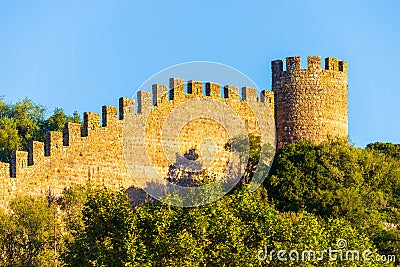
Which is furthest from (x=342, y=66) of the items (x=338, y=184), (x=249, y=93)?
(x=338, y=184)

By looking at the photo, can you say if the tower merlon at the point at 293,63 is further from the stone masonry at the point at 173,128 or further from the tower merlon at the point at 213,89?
the tower merlon at the point at 213,89

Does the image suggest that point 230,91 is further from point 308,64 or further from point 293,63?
point 308,64

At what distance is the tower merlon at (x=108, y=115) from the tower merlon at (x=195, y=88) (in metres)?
4.02

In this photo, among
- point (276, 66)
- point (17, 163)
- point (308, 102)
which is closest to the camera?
point (17, 163)

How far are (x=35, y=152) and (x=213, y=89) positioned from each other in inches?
358

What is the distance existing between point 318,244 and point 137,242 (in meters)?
5.49

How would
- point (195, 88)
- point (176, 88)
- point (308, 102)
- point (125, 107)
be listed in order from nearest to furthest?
point (125, 107) → point (176, 88) → point (195, 88) → point (308, 102)

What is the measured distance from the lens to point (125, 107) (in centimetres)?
4544

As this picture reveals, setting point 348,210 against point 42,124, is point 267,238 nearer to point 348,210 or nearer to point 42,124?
point 348,210

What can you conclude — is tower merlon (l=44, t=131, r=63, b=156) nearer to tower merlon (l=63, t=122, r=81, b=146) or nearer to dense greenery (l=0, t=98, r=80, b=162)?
tower merlon (l=63, t=122, r=81, b=146)

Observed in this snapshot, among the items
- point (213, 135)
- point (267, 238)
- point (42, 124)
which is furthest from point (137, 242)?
point (42, 124)

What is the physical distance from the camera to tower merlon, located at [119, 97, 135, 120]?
45312mm

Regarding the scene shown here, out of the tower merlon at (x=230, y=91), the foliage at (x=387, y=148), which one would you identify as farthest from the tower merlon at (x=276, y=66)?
the foliage at (x=387, y=148)

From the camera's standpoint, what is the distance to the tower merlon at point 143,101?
45938mm
